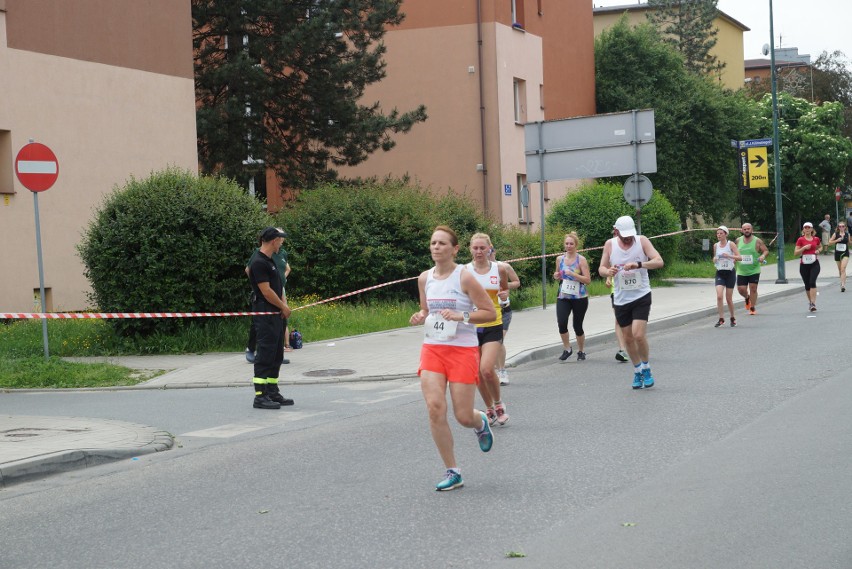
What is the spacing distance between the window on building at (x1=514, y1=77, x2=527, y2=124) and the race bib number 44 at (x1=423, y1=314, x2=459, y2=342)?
98.4 ft

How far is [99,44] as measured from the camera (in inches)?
848

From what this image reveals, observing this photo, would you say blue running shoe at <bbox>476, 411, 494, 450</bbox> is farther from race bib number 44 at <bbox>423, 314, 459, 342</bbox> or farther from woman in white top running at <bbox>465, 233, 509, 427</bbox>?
woman in white top running at <bbox>465, 233, 509, 427</bbox>

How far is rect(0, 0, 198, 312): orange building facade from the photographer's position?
1944 cm

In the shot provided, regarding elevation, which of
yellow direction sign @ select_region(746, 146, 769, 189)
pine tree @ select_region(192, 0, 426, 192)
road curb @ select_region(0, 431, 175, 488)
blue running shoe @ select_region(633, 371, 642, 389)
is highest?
pine tree @ select_region(192, 0, 426, 192)

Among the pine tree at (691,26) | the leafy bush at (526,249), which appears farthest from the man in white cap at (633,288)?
the pine tree at (691,26)

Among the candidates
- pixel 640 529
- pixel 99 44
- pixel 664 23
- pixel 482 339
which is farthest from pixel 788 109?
pixel 640 529

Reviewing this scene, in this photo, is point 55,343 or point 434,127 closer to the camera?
point 55,343

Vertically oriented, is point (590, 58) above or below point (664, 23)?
below

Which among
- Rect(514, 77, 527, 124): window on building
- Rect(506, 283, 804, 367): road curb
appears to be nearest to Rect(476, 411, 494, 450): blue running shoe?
Rect(506, 283, 804, 367): road curb

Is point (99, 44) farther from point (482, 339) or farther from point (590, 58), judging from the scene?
point (590, 58)

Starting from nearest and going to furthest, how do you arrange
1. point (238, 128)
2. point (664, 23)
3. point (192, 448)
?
point (192, 448) < point (238, 128) < point (664, 23)

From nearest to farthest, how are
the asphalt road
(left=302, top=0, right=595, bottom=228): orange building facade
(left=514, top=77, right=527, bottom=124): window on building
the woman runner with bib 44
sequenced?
1. the asphalt road
2. the woman runner with bib 44
3. (left=302, top=0, right=595, bottom=228): orange building facade
4. (left=514, top=77, right=527, bottom=124): window on building

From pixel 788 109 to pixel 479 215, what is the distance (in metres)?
37.9

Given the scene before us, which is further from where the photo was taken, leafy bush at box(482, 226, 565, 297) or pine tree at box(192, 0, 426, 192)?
pine tree at box(192, 0, 426, 192)
